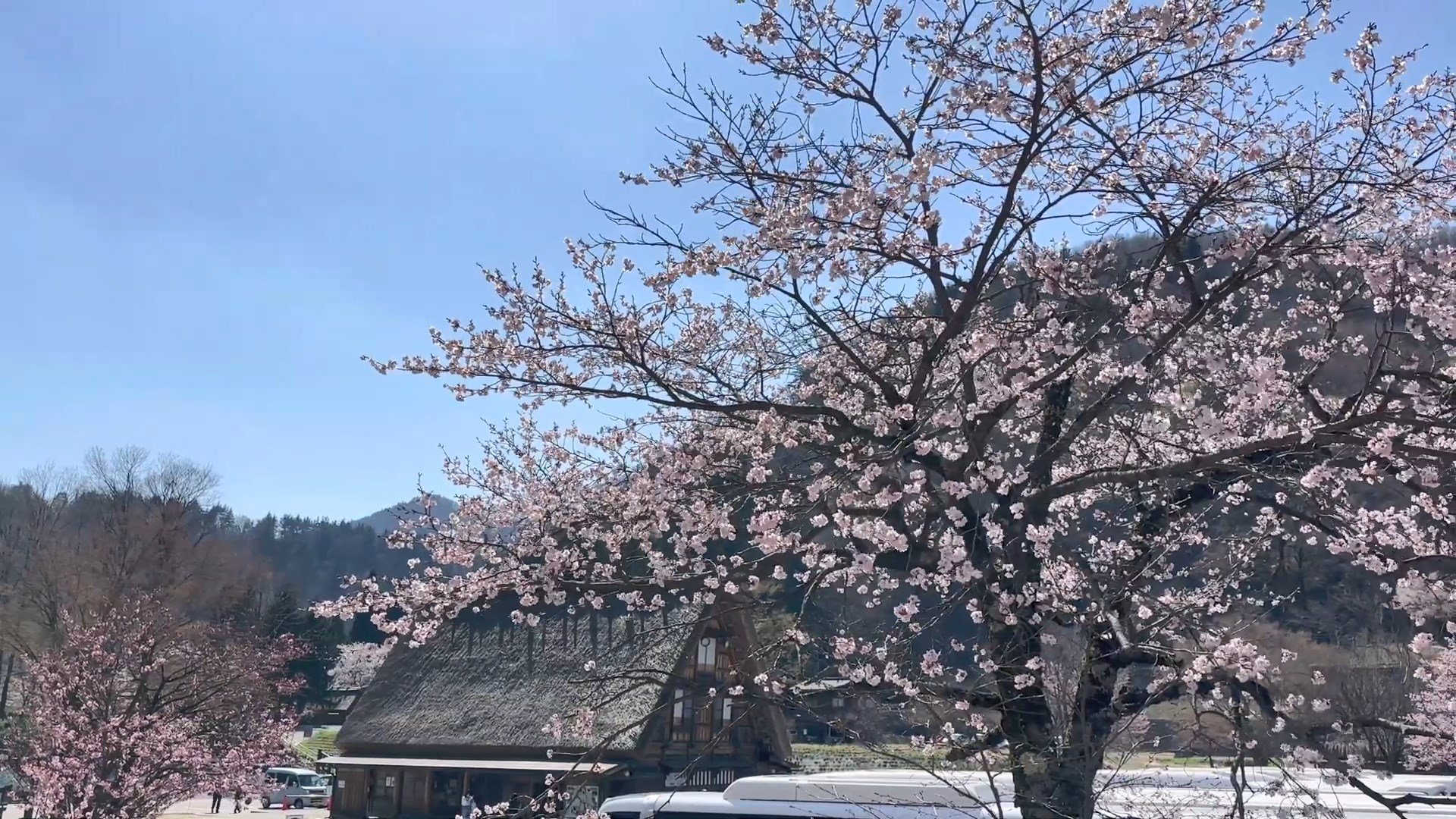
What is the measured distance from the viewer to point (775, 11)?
5.29 m

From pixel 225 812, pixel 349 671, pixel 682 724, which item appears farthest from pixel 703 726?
pixel 349 671

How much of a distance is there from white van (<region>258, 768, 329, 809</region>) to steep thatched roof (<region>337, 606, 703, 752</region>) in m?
11.8

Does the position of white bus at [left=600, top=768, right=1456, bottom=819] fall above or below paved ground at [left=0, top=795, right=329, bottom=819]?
above

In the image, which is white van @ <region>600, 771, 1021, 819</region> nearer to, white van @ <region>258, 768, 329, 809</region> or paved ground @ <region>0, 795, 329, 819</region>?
paved ground @ <region>0, 795, 329, 819</region>

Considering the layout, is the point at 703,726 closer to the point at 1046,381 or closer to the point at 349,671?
the point at 1046,381

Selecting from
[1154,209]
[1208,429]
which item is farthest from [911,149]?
[1208,429]

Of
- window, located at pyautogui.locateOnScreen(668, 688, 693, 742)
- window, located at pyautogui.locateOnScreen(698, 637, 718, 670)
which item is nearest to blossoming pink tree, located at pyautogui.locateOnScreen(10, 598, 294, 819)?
window, located at pyautogui.locateOnScreen(668, 688, 693, 742)

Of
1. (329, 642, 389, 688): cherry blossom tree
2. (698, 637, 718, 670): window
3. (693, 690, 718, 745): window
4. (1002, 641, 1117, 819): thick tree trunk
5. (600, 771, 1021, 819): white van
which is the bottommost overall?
(600, 771, 1021, 819): white van

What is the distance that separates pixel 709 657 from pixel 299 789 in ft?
72.3

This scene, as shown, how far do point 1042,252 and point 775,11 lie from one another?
185 cm

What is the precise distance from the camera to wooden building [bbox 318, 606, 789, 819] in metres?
20.5

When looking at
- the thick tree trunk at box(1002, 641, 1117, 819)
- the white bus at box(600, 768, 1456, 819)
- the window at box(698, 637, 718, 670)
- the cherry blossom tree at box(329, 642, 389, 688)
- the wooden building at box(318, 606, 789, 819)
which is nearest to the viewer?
the thick tree trunk at box(1002, 641, 1117, 819)

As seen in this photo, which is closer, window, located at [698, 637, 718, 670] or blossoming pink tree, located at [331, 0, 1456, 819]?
blossoming pink tree, located at [331, 0, 1456, 819]

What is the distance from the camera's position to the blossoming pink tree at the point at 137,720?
16016mm
